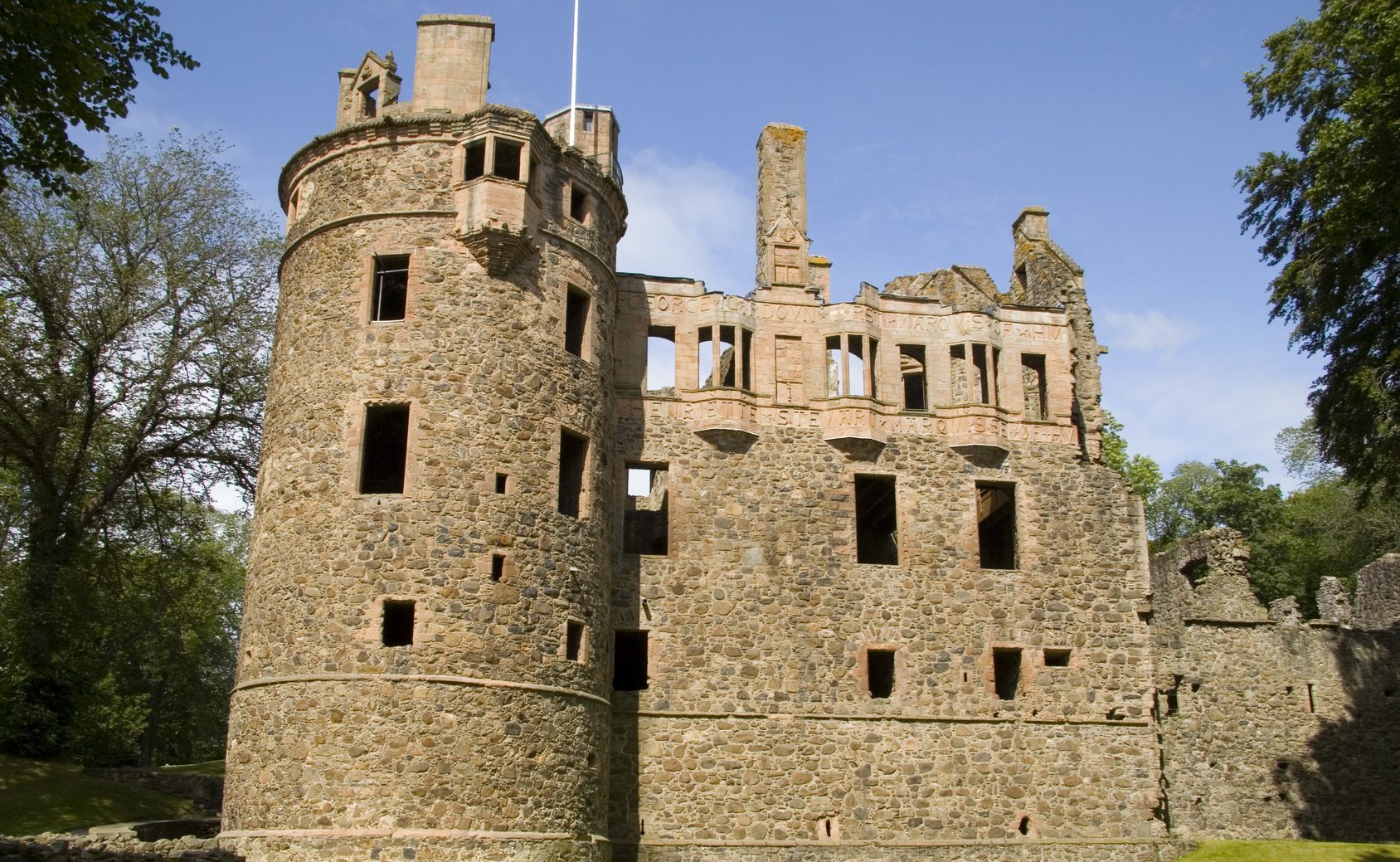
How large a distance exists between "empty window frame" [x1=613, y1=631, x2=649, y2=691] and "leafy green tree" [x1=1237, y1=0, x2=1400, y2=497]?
14577 mm

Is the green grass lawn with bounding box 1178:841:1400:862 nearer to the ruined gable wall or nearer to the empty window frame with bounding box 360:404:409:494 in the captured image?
the ruined gable wall

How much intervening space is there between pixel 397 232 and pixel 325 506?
4899mm

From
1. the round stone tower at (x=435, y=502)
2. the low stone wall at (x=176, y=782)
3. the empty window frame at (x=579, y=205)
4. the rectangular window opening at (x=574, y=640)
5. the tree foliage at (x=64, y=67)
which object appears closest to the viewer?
the tree foliage at (x=64, y=67)

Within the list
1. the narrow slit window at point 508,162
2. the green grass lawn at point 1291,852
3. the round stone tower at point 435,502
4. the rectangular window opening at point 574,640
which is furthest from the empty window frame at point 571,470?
the green grass lawn at point 1291,852

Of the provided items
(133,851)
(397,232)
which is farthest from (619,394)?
(133,851)

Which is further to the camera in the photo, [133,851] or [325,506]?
[325,506]

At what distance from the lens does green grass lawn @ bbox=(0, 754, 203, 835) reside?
24.4 m

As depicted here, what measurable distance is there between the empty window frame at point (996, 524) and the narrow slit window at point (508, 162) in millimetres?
11272

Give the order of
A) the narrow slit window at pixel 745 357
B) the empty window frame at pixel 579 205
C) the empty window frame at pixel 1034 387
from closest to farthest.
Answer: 1. the empty window frame at pixel 579 205
2. the narrow slit window at pixel 745 357
3. the empty window frame at pixel 1034 387

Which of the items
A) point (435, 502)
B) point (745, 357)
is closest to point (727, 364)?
point (745, 357)

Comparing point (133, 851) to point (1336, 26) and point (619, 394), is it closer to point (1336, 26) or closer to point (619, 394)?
point (619, 394)

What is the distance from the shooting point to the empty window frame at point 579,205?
2308 centimetres

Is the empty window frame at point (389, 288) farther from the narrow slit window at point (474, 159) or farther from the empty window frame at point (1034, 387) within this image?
the empty window frame at point (1034, 387)

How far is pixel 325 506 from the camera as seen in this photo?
65.1 feet
